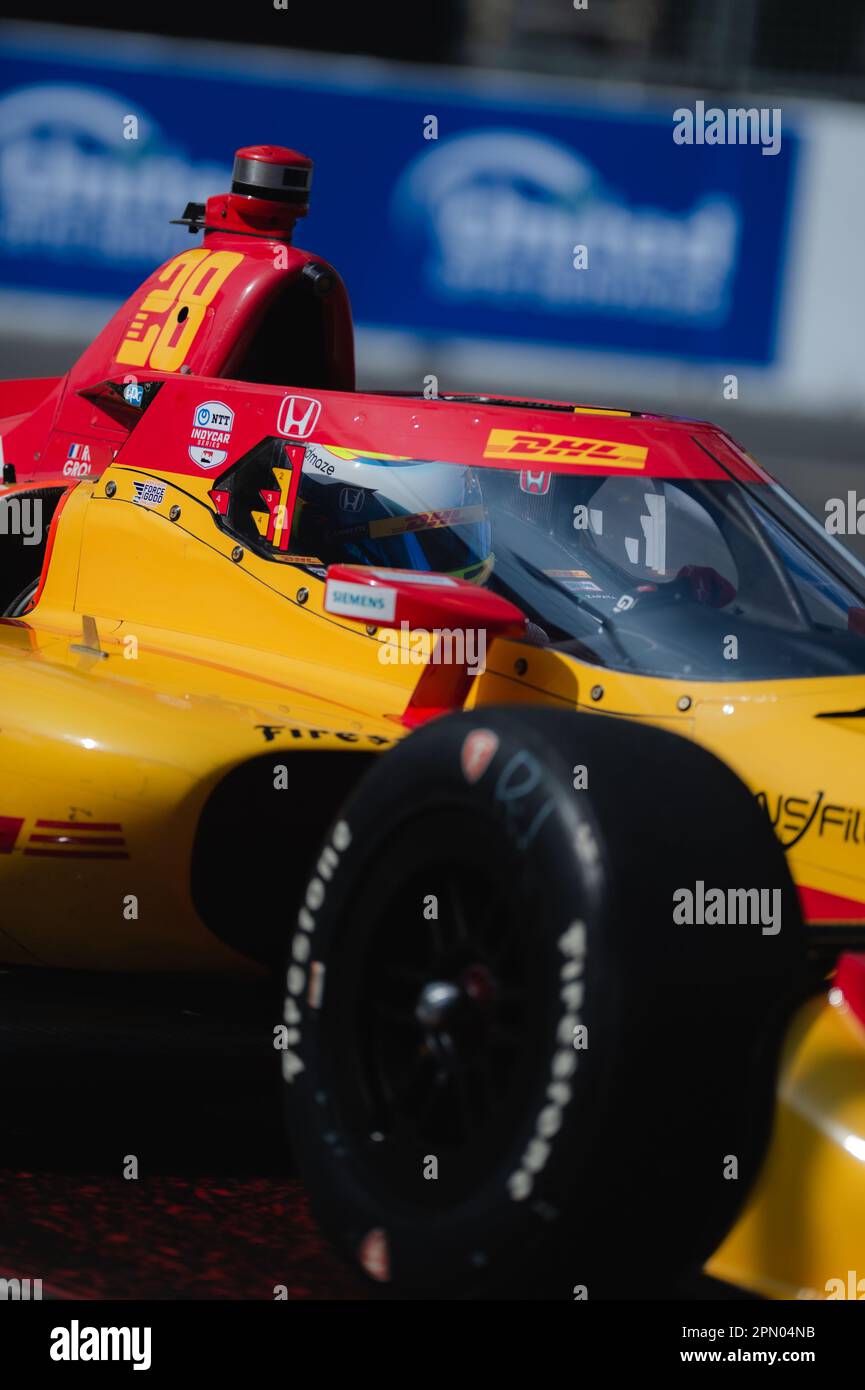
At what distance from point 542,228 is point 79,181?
2.96 metres

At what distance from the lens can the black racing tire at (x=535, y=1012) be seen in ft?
8.14

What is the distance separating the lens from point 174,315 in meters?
4.96

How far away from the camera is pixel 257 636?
394cm

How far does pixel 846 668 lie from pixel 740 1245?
3.91ft

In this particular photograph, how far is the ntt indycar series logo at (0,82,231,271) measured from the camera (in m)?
12.4

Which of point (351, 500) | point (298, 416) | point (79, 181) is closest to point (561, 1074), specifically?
point (351, 500)

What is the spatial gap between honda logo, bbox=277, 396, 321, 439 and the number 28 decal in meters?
0.86

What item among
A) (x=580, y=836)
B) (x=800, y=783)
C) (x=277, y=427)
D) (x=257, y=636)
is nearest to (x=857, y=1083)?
(x=580, y=836)

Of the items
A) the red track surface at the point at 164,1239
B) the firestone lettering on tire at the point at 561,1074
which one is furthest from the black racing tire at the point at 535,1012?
the red track surface at the point at 164,1239

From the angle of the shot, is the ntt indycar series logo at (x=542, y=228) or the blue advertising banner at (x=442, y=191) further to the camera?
the ntt indycar series logo at (x=542, y=228)

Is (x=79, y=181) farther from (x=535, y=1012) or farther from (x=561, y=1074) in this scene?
(x=561, y=1074)

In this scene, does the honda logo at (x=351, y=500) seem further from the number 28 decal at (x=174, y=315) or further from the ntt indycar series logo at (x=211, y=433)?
the number 28 decal at (x=174, y=315)

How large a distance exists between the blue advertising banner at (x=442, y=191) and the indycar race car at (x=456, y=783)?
7.69 m

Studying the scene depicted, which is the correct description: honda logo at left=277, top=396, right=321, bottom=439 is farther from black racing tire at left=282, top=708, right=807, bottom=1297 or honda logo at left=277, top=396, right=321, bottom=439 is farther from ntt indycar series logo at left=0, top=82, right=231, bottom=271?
ntt indycar series logo at left=0, top=82, right=231, bottom=271
